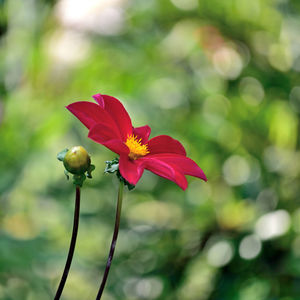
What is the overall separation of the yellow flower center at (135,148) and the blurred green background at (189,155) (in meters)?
0.55

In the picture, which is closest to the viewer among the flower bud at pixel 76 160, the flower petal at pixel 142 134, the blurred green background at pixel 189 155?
the flower bud at pixel 76 160

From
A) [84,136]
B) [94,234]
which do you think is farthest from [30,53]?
[94,234]

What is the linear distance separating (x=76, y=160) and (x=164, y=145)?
106 mm

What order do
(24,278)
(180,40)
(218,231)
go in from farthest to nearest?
1. (180,40)
2. (218,231)
3. (24,278)

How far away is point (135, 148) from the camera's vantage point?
38 centimetres

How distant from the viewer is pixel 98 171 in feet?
4.30

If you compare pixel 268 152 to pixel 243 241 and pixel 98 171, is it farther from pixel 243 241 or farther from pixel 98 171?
pixel 98 171

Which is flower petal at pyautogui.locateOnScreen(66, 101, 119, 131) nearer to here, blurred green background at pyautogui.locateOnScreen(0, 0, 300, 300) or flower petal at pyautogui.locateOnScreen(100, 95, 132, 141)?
flower petal at pyautogui.locateOnScreen(100, 95, 132, 141)

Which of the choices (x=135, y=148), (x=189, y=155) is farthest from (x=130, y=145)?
(x=189, y=155)

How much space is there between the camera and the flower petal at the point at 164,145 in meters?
0.40

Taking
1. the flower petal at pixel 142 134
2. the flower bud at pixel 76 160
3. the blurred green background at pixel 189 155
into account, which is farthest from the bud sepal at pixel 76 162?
the blurred green background at pixel 189 155

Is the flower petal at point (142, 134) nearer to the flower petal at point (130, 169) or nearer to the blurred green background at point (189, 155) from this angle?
the flower petal at point (130, 169)

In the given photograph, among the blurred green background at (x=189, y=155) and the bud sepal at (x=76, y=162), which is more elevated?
the bud sepal at (x=76, y=162)

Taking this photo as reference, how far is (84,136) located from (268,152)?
50 centimetres
